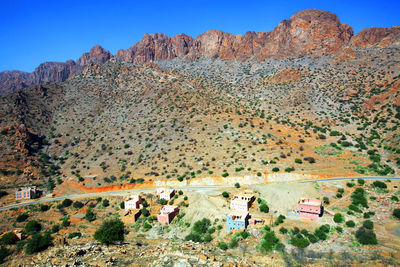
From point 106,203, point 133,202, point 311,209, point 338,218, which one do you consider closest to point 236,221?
point 311,209

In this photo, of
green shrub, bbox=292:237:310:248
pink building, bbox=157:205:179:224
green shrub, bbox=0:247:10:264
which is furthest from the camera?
pink building, bbox=157:205:179:224

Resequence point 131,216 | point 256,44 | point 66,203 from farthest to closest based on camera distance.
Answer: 1. point 256,44
2. point 66,203
3. point 131,216

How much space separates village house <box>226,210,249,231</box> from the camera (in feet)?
120

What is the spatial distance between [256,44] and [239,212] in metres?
112

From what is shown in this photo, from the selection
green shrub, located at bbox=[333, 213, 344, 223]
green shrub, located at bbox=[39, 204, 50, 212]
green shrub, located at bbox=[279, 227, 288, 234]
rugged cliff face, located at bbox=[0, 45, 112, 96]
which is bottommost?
green shrub, located at bbox=[279, 227, 288, 234]

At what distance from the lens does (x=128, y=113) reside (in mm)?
83938

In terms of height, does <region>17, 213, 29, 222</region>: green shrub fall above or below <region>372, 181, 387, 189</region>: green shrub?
below

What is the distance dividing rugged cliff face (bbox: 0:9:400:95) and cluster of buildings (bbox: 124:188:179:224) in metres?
92.4

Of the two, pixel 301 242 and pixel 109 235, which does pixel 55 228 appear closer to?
pixel 109 235

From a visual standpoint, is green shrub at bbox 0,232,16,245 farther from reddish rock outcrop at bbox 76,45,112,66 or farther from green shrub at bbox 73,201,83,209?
reddish rock outcrop at bbox 76,45,112,66

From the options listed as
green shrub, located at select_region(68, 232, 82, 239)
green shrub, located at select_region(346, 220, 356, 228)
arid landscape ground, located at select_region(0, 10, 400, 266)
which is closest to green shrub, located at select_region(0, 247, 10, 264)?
arid landscape ground, located at select_region(0, 10, 400, 266)

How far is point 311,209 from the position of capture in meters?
37.2

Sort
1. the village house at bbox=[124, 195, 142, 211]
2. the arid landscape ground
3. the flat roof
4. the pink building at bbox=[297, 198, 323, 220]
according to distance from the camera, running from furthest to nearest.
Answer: the village house at bbox=[124, 195, 142, 211], the flat roof, the pink building at bbox=[297, 198, 323, 220], the arid landscape ground

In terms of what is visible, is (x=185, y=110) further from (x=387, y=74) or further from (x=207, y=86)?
(x=387, y=74)
